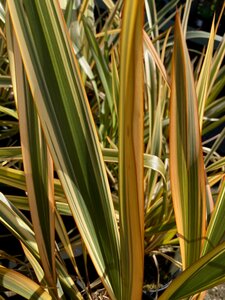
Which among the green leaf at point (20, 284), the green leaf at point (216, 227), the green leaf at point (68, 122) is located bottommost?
the green leaf at point (20, 284)

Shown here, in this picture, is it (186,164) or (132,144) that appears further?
(186,164)

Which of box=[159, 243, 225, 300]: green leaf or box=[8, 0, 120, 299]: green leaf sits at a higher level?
box=[8, 0, 120, 299]: green leaf

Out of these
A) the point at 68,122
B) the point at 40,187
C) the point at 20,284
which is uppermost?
the point at 68,122

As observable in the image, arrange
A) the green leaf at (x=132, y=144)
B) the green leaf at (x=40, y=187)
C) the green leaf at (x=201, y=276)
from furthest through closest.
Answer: the green leaf at (x=40, y=187) < the green leaf at (x=201, y=276) < the green leaf at (x=132, y=144)

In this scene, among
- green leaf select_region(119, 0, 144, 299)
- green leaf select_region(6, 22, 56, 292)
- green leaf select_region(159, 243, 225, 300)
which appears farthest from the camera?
green leaf select_region(6, 22, 56, 292)

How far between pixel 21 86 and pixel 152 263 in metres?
0.57

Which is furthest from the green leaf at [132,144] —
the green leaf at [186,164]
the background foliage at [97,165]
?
the green leaf at [186,164]

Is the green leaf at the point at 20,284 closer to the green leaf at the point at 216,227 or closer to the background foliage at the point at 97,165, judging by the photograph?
the background foliage at the point at 97,165

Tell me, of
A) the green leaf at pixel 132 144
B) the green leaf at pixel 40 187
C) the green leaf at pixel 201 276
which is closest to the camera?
Result: the green leaf at pixel 132 144

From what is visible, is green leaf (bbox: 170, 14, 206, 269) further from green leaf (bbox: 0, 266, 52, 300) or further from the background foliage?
green leaf (bbox: 0, 266, 52, 300)

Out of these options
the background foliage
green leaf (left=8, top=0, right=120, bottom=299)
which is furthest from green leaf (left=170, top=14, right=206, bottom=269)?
green leaf (left=8, top=0, right=120, bottom=299)

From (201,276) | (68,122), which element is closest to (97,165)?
(68,122)

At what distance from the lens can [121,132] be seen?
0.50 metres

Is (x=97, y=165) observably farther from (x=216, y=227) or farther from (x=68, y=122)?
(x=216, y=227)
